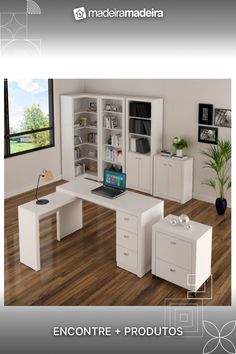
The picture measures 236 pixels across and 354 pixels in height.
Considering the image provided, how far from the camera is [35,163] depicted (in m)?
6.91

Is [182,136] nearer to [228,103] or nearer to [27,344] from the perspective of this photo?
[228,103]

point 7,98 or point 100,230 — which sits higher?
point 7,98

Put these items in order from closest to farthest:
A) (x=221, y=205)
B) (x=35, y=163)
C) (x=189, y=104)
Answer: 1. (x=221, y=205)
2. (x=189, y=104)
3. (x=35, y=163)

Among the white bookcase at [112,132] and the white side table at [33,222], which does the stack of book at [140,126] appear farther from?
the white side table at [33,222]

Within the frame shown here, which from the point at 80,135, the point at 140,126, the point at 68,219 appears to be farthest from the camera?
the point at 80,135

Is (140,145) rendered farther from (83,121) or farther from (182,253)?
(182,253)

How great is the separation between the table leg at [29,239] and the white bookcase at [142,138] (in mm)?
2688

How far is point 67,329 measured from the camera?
172 centimetres

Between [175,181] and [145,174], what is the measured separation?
57cm

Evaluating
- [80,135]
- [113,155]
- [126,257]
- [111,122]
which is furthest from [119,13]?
[80,135]

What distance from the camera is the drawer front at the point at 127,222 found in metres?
4.11

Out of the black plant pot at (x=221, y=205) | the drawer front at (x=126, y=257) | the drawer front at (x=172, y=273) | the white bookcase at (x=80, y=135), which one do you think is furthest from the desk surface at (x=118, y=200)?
the white bookcase at (x=80, y=135)

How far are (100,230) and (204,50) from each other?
160 inches

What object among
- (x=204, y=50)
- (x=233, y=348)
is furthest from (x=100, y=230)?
(x=204, y=50)
